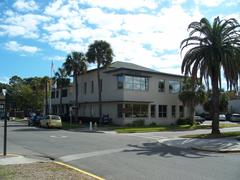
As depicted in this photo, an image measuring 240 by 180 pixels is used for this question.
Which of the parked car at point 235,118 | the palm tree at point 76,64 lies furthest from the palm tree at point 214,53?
the parked car at point 235,118

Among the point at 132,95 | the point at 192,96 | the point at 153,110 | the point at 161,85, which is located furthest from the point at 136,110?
the point at 192,96

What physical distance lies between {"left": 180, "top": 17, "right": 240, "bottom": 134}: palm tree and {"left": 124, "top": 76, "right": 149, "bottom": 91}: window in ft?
57.1

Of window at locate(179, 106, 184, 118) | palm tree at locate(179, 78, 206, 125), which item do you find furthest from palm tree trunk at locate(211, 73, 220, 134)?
window at locate(179, 106, 184, 118)

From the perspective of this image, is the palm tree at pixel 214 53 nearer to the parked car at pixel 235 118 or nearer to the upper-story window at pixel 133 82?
the upper-story window at pixel 133 82

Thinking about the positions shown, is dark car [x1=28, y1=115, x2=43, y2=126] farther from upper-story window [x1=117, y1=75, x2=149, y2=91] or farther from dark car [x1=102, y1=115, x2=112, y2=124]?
upper-story window [x1=117, y1=75, x2=149, y2=91]

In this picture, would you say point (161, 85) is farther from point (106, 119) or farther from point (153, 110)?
point (106, 119)

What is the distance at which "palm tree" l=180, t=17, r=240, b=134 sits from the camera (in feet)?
102

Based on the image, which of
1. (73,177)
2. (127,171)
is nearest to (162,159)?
(127,171)

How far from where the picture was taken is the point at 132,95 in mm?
49719

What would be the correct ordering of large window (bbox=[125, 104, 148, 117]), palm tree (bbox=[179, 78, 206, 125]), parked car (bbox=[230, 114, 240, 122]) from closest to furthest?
1. large window (bbox=[125, 104, 148, 117])
2. palm tree (bbox=[179, 78, 206, 125])
3. parked car (bbox=[230, 114, 240, 122])

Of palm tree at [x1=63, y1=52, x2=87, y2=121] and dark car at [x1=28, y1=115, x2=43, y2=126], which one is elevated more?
palm tree at [x1=63, y1=52, x2=87, y2=121]

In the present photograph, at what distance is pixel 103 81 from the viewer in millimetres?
53656

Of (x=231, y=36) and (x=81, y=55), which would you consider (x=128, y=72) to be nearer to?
(x=81, y=55)

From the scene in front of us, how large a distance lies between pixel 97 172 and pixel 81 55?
43472 mm
